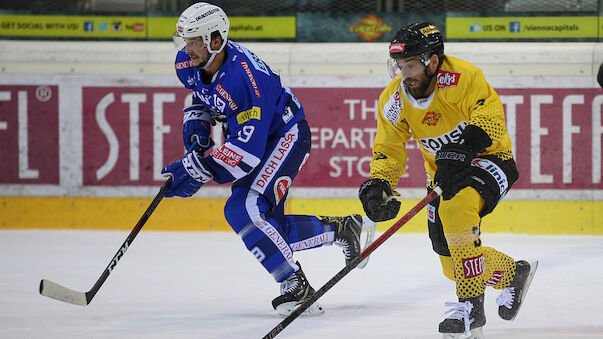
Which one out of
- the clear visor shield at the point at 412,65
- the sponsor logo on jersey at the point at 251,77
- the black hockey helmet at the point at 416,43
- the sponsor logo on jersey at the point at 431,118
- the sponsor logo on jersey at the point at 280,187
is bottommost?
the sponsor logo on jersey at the point at 280,187

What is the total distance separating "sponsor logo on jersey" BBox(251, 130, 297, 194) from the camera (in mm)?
3730

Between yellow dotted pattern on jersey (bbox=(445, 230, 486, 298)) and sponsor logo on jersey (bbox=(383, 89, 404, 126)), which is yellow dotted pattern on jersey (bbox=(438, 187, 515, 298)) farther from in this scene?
sponsor logo on jersey (bbox=(383, 89, 404, 126))

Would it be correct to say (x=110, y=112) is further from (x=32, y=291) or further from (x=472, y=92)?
(x=472, y=92)

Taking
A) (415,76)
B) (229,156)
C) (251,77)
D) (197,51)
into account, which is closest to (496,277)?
(415,76)

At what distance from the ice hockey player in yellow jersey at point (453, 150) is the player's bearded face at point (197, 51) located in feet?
2.77

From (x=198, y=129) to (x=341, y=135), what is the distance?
209 cm

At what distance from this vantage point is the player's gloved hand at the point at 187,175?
141 inches

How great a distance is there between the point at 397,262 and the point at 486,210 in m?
1.82

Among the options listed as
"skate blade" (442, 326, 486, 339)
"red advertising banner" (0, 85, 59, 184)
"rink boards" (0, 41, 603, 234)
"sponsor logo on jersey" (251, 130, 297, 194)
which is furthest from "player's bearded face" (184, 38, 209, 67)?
"red advertising banner" (0, 85, 59, 184)

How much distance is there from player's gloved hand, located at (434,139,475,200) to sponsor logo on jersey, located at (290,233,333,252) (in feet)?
3.68

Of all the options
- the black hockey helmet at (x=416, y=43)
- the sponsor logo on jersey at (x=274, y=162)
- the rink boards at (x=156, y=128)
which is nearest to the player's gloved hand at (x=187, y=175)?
the sponsor logo on jersey at (x=274, y=162)

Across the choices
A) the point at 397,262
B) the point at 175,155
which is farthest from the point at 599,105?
the point at 175,155

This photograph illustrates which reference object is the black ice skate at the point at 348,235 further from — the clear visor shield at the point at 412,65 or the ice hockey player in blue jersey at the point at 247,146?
the clear visor shield at the point at 412,65

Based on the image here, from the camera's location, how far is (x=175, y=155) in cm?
596
